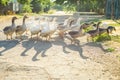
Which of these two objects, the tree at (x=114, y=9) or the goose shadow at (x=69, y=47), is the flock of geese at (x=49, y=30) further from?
the tree at (x=114, y=9)

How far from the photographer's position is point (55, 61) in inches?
450

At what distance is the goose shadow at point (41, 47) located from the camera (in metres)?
12.5

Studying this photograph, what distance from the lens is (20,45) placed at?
585 inches

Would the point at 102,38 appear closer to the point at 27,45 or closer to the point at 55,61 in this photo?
the point at 27,45

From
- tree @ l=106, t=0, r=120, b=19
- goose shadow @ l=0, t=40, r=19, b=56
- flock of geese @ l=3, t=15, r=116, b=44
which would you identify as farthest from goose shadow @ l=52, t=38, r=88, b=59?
tree @ l=106, t=0, r=120, b=19

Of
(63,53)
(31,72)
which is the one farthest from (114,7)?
(31,72)

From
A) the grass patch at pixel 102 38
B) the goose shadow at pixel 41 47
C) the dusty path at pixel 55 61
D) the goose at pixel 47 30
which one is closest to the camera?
the dusty path at pixel 55 61

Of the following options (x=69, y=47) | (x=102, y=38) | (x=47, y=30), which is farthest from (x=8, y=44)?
(x=102, y=38)

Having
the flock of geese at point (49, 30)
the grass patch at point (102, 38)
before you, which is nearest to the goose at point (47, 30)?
the flock of geese at point (49, 30)

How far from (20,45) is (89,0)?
181 feet

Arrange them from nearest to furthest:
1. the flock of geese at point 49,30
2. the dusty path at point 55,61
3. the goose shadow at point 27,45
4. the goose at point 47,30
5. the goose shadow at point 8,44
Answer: the dusty path at point 55,61
the goose shadow at point 27,45
the goose shadow at point 8,44
the goose at point 47,30
the flock of geese at point 49,30

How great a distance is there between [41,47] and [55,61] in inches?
115

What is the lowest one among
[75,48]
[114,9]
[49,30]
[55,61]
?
[114,9]

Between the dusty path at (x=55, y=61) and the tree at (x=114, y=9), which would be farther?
the tree at (x=114, y=9)
